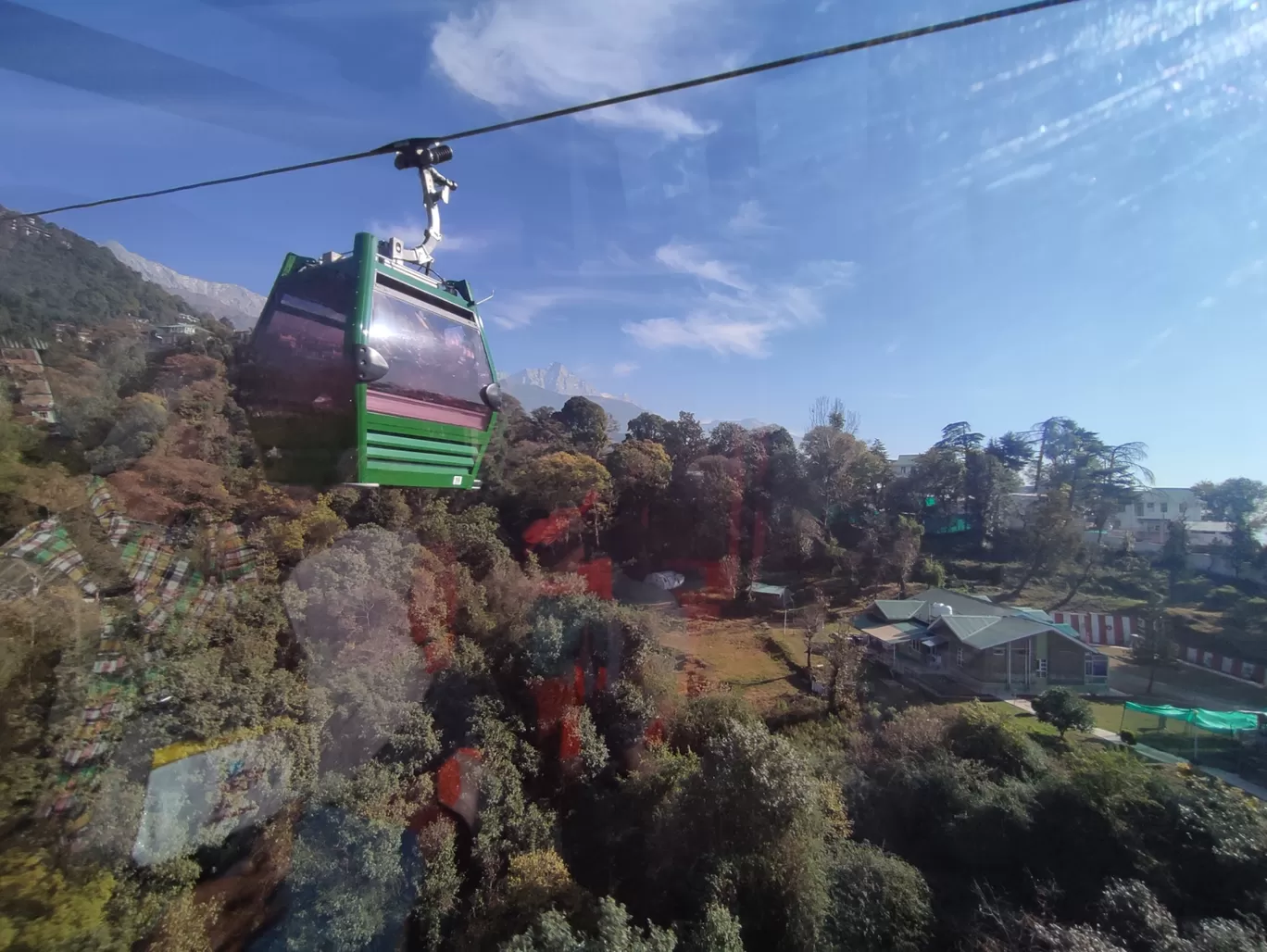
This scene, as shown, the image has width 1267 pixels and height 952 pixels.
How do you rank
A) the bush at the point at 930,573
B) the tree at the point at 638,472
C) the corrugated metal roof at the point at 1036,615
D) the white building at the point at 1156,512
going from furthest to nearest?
the white building at the point at 1156,512 → the tree at the point at 638,472 → the bush at the point at 930,573 → the corrugated metal roof at the point at 1036,615

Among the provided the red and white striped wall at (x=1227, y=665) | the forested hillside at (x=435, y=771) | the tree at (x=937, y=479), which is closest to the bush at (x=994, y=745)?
the forested hillside at (x=435, y=771)

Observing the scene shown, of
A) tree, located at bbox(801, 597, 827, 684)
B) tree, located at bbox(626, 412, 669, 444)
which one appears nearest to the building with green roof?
tree, located at bbox(801, 597, 827, 684)

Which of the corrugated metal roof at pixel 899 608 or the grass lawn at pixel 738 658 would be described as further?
the corrugated metal roof at pixel 899 608

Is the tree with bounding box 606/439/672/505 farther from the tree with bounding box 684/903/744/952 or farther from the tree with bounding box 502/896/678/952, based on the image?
the tree with bounding box 502/896/678/952

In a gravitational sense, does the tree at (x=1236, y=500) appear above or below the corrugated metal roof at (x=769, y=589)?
above

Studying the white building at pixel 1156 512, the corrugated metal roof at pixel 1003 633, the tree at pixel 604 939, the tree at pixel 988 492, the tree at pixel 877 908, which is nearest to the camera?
the tree at pixel 604 939

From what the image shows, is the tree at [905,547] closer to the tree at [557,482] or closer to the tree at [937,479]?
the tree at [937,479]

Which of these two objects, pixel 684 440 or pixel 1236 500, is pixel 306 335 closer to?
pixel 684 440
